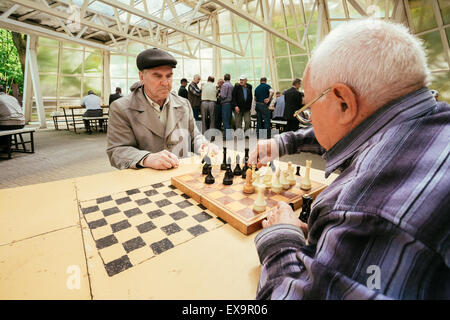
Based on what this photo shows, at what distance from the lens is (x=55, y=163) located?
4922mm

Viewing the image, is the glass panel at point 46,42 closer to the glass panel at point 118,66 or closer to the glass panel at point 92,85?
the glass panel at point 92,85

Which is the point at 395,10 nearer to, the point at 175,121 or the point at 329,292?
the point at 175,121

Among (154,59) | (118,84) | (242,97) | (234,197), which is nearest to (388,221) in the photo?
(234,197)

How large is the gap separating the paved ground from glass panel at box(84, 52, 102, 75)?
8.00 meters

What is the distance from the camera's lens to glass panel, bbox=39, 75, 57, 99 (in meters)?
11.4

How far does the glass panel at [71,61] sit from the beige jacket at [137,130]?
1342cm

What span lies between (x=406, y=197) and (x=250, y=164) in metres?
1.18

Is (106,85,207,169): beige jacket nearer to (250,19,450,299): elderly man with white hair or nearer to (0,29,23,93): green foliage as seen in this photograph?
(250,19,450,299): elderly man with white hair

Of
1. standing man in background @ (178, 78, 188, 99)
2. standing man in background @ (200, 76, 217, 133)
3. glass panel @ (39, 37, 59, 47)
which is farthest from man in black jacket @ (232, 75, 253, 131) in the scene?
glass panel @ (39, 37, 59, 47)

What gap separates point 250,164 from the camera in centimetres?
162

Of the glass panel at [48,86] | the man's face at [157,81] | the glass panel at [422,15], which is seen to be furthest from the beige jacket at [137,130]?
the glass panel at [48,86]

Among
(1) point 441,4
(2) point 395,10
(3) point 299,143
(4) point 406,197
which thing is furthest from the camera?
(2) point 395,10

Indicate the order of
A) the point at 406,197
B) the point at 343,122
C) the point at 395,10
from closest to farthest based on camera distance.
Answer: the point at 406,197 < the point at 343,122 < the point at 395,10
